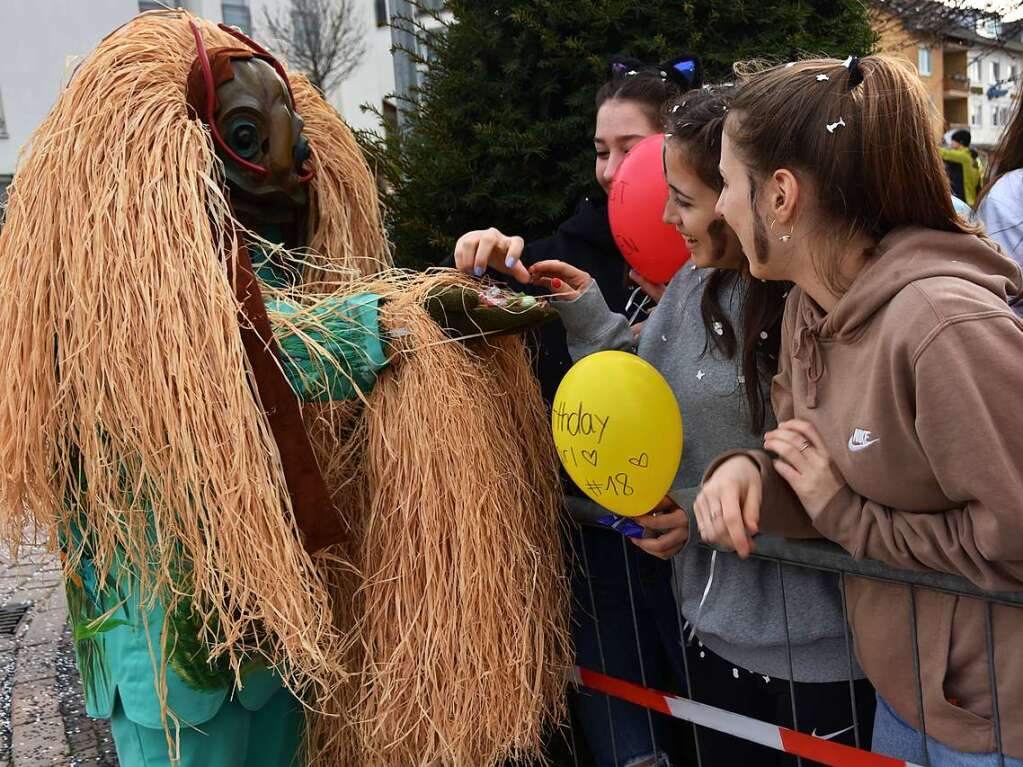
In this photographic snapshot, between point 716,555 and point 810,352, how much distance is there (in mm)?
476

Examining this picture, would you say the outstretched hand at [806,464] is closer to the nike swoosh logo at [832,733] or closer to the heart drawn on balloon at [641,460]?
the heart drawn on balloon at [641,460]

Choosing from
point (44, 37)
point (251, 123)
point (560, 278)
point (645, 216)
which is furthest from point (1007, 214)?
point (44, 37)

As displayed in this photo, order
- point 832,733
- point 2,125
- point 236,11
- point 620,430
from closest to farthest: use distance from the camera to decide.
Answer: point 620,430 → point 832,733 → point 2,125 → point 236,11

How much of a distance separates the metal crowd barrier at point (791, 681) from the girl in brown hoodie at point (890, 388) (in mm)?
19

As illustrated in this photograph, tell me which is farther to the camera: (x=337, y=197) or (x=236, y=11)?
(x=236, y=11)

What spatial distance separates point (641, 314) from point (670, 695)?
95 cm

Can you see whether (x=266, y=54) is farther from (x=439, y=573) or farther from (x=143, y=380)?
(x=439, y=573)

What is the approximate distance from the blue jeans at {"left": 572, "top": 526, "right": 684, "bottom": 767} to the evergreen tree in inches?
42.8

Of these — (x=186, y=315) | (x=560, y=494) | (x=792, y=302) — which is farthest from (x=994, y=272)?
(x=186, y=315)

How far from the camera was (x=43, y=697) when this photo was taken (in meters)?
3.30

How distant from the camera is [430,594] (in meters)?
1.60

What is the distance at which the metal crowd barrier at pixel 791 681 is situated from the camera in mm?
1312

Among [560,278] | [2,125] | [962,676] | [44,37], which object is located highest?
[44,37]

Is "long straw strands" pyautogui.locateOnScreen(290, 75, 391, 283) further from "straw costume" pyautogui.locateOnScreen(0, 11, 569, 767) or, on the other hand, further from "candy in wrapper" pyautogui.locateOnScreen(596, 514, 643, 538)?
"candy in wrapper" pyautogui.locateOnScreen(596, 514, 643, 538)
